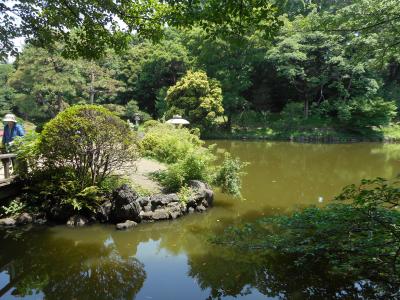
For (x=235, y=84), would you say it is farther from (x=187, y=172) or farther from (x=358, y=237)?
(x=358, y=237)

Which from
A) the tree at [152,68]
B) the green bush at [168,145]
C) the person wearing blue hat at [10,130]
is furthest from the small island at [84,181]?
the tree at [152,68]

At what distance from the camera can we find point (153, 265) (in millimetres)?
5820

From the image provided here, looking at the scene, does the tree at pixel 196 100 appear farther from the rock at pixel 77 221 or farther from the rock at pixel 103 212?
the rock at pixel 77 221

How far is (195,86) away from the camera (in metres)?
24.7

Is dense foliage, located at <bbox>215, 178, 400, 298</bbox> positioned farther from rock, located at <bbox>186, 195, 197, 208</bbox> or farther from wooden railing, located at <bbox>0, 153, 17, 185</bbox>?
wooden railing, located at <bbox>0, 153, 17, 185</bbox>

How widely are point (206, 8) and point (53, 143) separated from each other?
484cm

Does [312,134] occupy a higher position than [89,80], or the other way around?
[89,80]

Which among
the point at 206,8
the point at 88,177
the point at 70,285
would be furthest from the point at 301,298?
the point at 88,177

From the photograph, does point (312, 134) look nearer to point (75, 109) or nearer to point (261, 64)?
point (261, 64)

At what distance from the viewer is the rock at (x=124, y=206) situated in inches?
291

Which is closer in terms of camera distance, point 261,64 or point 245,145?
point 245,145

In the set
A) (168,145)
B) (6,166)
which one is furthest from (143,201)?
(168,145)

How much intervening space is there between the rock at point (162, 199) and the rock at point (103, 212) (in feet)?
3.06

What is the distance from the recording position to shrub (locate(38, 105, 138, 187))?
7516 millimetres
